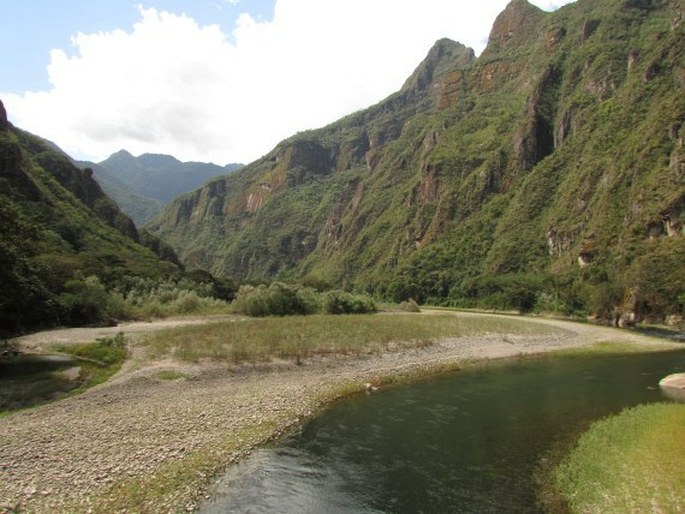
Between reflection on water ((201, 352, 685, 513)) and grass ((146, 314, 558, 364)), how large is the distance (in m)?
10.5

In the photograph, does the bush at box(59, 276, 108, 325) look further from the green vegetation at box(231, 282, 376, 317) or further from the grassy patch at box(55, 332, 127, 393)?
the green vegetation at box(231, 282, 376, 317)

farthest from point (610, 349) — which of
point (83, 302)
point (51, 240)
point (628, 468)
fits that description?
point (51, 240)

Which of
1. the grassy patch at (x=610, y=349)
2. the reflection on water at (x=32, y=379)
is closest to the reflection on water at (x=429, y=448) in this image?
the grassy patch at (x=610, y=349)

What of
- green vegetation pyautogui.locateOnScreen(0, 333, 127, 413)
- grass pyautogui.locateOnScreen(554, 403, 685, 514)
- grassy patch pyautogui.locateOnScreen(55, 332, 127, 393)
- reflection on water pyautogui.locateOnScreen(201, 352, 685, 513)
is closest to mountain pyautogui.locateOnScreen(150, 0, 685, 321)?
reflection on water pyautogui.locateOnScreen(201, 352, 685, 513)

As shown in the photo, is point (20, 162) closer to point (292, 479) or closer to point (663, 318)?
point (292, 479)

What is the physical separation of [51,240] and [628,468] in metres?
93.8

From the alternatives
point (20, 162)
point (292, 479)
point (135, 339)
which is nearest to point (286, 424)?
point (292, 479)

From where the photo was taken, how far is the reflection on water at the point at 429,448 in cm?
1512

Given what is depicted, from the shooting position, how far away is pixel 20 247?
36.1 meters

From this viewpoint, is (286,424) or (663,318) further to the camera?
(663,318)

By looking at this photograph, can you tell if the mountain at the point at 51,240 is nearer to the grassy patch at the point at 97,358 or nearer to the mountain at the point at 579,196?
the grassy patch at the point at 97,358

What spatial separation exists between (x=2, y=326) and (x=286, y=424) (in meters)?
38.3

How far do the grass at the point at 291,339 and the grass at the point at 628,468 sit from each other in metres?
22.5

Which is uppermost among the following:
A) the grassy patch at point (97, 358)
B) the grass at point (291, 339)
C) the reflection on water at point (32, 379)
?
the grass at point (291, 339)
